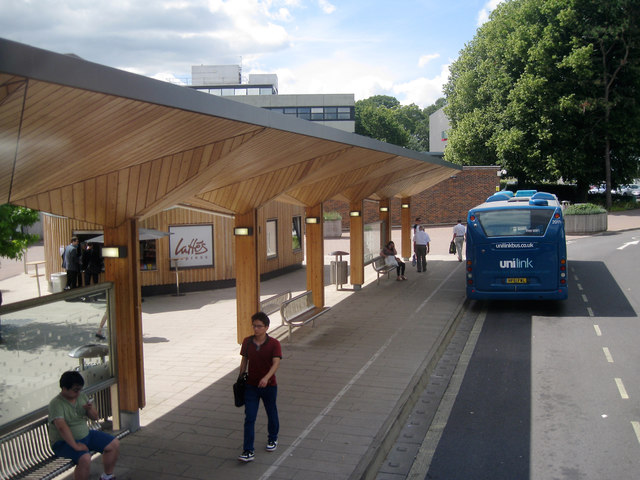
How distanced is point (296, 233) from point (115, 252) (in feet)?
52.9

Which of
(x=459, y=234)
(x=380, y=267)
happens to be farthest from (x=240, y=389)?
(x=459, y=234)

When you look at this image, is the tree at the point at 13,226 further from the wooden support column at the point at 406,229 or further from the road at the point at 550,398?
the wooden support column at the point at 406,229

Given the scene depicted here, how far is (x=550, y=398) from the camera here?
8391 millimetres

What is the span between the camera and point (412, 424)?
765 cm

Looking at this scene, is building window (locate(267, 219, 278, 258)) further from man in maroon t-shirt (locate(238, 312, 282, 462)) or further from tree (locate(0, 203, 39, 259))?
man in maroon t-shirt (locate(238, 312, 282, 462))

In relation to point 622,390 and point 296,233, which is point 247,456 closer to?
point 622,390

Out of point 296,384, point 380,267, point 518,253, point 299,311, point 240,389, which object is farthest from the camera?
point 380,267

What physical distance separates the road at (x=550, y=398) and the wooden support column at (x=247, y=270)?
372 centimetres

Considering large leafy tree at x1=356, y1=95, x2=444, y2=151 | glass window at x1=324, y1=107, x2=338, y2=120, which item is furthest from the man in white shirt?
large leafy tree at x1=356, y1=95, x2=444, y2=151

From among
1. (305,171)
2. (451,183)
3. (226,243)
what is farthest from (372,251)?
(451,183)

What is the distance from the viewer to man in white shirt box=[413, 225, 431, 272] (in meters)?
20.1

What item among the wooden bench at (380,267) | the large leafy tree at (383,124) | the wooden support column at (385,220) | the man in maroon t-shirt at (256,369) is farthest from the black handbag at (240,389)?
the large leafy tree at (383,124)

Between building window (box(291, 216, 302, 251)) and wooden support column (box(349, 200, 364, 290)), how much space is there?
534 centimetres

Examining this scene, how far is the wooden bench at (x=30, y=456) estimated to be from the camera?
17.4 feet
